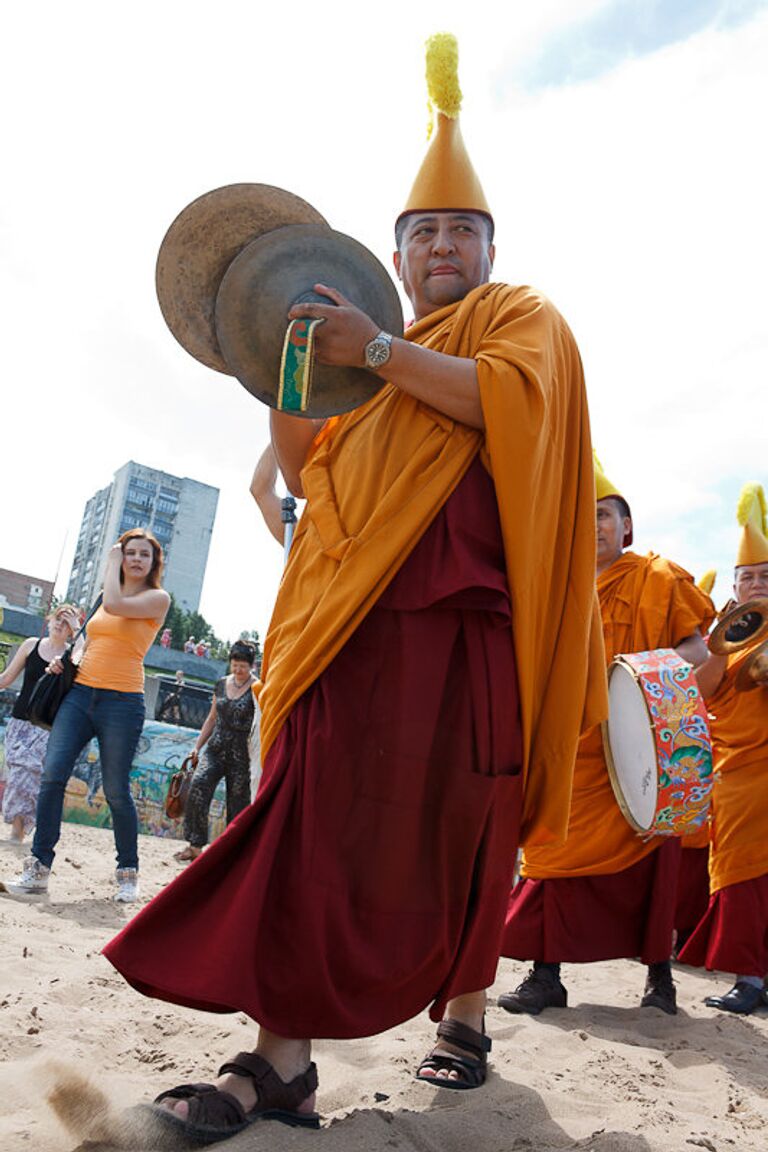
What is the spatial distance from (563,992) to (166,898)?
2208mm

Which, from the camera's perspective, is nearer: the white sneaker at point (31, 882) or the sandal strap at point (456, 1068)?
the sandal strap at point (456, 1068)

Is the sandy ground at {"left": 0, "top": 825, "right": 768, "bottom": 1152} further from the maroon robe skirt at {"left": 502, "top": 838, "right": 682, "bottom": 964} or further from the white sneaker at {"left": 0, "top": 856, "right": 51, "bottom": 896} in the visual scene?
the white sneaker at {"left": 0, "top": 856, "right": 51, "bottom": 896}

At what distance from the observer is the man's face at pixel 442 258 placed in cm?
271

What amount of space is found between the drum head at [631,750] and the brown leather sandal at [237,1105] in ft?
6.57

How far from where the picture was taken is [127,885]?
5055mm

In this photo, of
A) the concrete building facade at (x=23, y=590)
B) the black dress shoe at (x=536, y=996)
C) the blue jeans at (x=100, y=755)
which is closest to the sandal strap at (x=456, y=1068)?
the black dress shoe at (x=536, y=996)

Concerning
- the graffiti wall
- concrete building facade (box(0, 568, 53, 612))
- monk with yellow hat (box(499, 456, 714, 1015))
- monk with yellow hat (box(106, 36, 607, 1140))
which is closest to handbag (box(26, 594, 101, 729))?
monk with yellow hat (box(499, 456, 714, 1015))

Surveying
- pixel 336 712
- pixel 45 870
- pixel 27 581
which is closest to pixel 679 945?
pixel 45 870

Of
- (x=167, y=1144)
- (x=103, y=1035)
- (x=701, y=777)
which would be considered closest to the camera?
(x=167, y=1144)

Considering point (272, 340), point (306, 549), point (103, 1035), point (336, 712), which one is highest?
point (272, 340)

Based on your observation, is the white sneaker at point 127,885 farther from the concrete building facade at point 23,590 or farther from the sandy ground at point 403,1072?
the concrete building facade at point 23,590

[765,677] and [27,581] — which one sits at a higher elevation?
[27,581]

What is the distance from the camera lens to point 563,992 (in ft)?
11.9

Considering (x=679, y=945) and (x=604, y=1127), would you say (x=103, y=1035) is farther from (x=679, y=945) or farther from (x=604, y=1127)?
(x=679, y=945)
